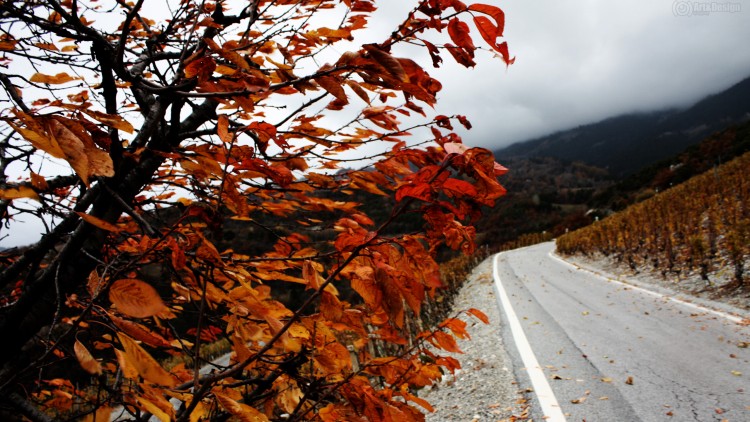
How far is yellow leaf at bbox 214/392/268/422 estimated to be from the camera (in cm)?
82

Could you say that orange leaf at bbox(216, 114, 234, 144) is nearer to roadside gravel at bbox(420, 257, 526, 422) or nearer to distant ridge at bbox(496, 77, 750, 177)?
roadside gravel at bbox(420, 257, 526, 422)

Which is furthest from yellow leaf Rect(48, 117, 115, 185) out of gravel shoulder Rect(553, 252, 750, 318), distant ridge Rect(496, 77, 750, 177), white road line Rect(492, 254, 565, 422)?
distant ridge Rect(496, 77, 750, 177)

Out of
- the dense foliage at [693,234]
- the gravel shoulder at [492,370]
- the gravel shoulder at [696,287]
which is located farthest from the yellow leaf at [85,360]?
the dense foliage at [693,234]

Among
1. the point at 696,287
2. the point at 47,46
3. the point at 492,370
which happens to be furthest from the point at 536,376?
the point at 696,287

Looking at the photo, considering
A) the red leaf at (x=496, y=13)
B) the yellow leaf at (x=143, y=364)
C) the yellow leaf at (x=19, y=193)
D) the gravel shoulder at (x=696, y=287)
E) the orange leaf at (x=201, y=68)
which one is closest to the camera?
the yellow leaf at (x=143, y=364)

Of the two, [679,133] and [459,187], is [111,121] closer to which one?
[459,187]

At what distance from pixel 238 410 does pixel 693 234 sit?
11488 millimetres

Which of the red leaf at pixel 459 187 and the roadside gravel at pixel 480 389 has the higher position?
the red leaf at pixel 459 187

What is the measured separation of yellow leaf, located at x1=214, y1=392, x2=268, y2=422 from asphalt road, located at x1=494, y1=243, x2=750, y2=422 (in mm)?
2842

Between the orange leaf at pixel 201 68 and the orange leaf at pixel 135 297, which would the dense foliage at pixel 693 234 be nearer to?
the orange leaf at pixel 201 68

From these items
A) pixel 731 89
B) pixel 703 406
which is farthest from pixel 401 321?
pixel 731 89

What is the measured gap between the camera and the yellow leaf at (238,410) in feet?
2.69

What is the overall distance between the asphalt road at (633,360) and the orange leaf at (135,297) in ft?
10.6

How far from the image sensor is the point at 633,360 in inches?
148
